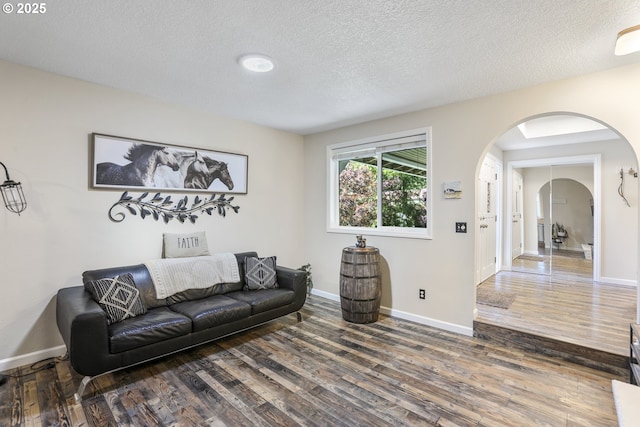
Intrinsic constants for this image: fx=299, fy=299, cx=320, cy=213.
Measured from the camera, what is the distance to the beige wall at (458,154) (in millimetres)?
2428

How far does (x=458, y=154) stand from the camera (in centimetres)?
322

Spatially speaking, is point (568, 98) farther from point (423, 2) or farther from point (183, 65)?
point (183, 65)

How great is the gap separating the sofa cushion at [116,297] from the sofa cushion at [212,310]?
36 cm

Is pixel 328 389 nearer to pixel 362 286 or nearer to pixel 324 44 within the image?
pixel 362 286

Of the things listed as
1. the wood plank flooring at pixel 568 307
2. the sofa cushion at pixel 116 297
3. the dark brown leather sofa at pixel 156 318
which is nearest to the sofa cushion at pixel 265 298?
the dark brown leather sofa at pixel 156 318

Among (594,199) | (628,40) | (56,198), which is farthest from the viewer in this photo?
(594,199)

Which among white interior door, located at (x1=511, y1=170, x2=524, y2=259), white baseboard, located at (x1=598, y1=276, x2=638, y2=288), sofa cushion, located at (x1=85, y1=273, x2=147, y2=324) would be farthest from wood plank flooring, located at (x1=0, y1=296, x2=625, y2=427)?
white interior door, located at (x1=511, y1=170, x2=524, y2=259)

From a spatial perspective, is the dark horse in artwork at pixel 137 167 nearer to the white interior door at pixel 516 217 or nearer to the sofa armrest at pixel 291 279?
the sofa armrest at pixel 291 279

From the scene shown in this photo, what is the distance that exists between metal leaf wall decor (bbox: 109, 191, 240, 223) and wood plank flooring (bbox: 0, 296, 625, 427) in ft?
4.59

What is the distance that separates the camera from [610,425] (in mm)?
1811

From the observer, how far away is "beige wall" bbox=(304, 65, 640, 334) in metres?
2.43

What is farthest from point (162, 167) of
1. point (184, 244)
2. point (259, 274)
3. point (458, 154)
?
point (458, 154)

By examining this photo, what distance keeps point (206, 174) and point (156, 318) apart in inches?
67.8

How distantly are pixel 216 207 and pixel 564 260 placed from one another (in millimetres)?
5639
